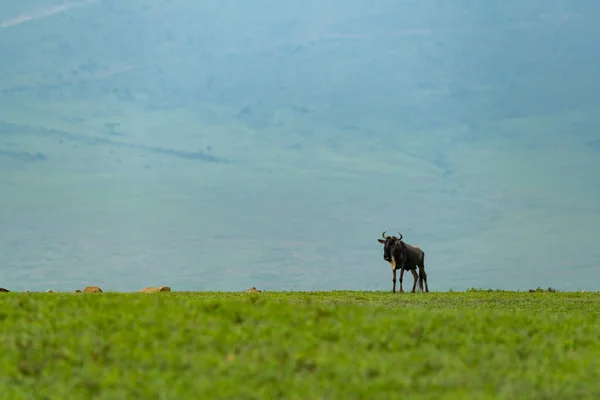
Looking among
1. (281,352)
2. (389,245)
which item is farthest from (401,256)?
(281,352)

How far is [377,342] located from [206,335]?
3264mm

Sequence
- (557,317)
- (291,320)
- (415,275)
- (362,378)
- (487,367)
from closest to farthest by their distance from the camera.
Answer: (362,378) → (487,367) → (291,320) → (557,317) → (415,275)

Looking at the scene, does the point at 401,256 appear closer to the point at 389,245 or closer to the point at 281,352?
the point at 389,245

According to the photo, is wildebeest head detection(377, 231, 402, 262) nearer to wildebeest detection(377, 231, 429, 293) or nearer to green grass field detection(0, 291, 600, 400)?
wildebeest detection(377, 231, 429, 293)

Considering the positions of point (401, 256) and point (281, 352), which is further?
point (401, 256)

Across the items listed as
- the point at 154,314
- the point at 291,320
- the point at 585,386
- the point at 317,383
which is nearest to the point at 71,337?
the point at 154,314

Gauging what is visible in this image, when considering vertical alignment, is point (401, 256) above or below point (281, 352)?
above

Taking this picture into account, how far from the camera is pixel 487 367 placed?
13328 mm

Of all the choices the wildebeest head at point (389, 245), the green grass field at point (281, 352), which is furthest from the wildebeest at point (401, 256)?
the green grass field at point (281, 352)

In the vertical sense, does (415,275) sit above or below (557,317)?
above

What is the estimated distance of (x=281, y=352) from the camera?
43.2ft

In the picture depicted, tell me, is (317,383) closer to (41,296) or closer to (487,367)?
(487,367)

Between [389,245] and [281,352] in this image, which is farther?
[389,245]

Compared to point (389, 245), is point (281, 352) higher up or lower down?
lower down
